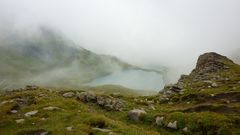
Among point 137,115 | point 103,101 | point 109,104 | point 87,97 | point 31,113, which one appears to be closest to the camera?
point 31,113

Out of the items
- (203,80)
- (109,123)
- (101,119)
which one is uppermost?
(203,80)

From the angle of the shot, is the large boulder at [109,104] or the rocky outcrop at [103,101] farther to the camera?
the rocky outcrop at [103,101]

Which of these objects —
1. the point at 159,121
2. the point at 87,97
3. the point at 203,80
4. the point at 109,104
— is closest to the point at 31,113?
the point at 109,104

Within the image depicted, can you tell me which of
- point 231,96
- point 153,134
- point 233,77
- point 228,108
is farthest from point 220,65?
point 153,134

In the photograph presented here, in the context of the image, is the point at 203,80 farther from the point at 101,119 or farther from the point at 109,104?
the point at 101,119

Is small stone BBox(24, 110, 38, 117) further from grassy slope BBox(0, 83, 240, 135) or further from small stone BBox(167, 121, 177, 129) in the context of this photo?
small stone BBox(167, 121, 177, 129)

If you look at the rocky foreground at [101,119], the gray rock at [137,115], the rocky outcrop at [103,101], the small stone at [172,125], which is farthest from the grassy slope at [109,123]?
the rocky outcrop at [103,101]

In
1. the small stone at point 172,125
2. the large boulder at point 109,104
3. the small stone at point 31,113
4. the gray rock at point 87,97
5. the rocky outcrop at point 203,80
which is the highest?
the rocky outcrop at point 203,80

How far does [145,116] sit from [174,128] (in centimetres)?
572

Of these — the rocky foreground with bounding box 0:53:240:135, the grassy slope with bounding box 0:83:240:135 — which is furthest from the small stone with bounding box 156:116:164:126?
the grassy slope with bounding box 0:83:240:135

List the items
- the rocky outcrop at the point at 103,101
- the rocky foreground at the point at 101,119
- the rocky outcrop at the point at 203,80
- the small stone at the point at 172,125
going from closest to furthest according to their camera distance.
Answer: the rocky foreground at the point at 101,119 → the small stone at the point at 172,125 → the rocky outcrop at the point at 103,101 → the rocky outcrop at the point at 203,80

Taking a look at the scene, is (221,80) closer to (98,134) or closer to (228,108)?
(228,108)

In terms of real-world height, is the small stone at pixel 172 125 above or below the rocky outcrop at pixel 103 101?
below

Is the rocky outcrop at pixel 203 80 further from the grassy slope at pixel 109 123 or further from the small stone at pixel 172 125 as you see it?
the small stone at pixel 172 125
